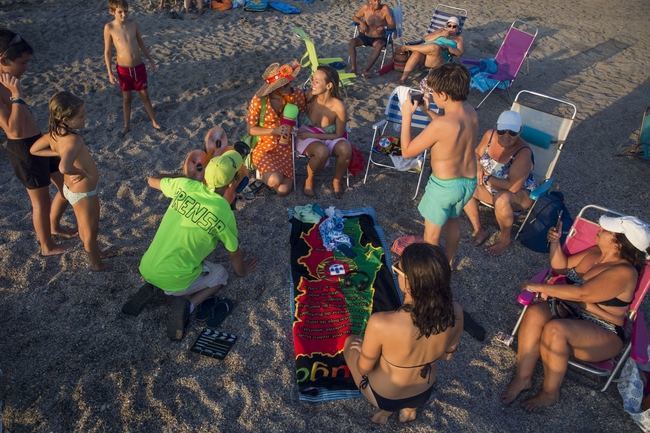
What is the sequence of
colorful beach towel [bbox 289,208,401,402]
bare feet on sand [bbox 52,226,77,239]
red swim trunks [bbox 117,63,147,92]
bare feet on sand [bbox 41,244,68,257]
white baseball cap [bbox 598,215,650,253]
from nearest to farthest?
1. white baseball cap [bbox 598,215,650,253]
2. colorful beach towel [bbox 289,208,401,402]
3. bare feet on sand [bbox 41,244,68,257]
4. bare feet on sand [bbox 52,226,77,239]
5. red swim trunks [bbox 117,63,147,92]

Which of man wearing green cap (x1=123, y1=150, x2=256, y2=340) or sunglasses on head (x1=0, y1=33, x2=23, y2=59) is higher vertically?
sunglasses on head (x1=0, y1=33, x2=23, y2=59)

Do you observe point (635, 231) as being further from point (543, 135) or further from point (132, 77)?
point (132, 77)

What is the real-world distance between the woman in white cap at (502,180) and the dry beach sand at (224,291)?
0.24 m

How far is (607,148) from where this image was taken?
7.25 m

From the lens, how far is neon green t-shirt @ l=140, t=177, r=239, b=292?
3.56 meters

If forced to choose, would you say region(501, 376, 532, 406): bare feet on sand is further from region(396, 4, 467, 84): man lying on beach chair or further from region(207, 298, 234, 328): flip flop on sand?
region(396, 4, 467, 84): man lying on beach chair

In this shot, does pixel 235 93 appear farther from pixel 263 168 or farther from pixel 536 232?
pixel 536 232

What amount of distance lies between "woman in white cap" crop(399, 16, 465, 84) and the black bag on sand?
164 inches

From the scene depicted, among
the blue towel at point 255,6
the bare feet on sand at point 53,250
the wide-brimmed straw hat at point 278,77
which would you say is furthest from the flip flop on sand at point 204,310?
the blue towel at point 255,6

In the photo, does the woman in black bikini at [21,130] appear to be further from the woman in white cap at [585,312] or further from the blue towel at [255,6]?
the blue towel at [255,6]

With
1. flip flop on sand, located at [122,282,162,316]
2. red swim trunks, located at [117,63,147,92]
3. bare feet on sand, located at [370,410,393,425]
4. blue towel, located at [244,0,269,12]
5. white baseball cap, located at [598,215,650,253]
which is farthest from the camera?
blue towel, located at [244,0,269,12]

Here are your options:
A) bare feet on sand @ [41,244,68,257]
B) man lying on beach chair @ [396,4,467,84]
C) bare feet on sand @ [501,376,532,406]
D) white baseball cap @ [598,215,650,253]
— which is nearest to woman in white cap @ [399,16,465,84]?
man lying on beach chair @ [396,4,467,84]

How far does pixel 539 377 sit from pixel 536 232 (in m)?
1.83

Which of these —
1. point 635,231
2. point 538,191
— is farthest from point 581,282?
point 538,191
